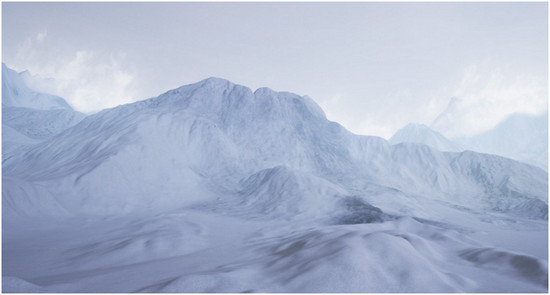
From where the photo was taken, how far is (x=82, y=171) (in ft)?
140

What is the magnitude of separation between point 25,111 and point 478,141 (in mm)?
201840

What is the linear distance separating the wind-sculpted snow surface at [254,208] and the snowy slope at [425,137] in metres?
63.6

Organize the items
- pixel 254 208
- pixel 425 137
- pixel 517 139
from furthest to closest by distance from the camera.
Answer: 1. pixel 425 137
2. pixel 517 139
3. pixel 254 208

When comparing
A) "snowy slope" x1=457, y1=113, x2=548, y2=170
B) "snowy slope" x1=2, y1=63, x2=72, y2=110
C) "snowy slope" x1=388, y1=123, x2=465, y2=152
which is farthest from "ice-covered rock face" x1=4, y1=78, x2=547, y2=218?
"snowy slope" x1=2, y1=63, x2=72, y2=110

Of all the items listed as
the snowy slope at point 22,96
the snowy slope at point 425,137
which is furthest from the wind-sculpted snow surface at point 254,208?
the snowy slope at point 22,96

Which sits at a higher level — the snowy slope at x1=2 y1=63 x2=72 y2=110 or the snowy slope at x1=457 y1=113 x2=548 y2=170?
the snowy slope at x1=2 y1=63 x2=72 y2=110

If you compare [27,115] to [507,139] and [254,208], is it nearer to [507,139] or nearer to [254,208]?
[254,208]

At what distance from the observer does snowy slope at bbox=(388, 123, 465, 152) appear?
455 feet

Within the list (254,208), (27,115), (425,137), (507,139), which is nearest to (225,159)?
(254,208)

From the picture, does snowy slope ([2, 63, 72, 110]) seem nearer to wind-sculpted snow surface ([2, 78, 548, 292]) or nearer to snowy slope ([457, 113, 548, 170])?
wind-sculpted snow surface ([2, 78, 548, 292])

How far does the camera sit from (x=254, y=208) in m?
42.9

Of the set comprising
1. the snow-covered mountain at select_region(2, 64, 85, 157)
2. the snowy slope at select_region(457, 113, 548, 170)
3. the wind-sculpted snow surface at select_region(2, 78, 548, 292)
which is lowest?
the wind-sculpted snow surface at select_region(2, 78, 548, 292)

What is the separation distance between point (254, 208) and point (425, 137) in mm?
125529

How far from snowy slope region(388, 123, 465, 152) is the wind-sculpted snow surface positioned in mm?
63563
